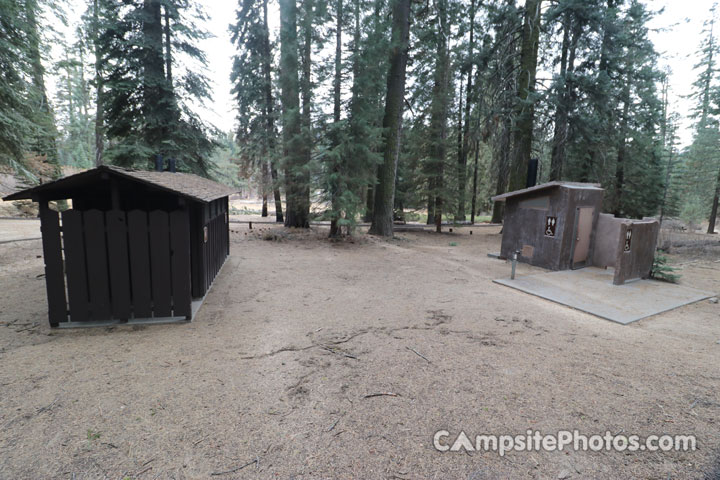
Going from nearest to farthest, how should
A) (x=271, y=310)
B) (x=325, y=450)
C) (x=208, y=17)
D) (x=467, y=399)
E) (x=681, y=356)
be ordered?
(x=325, y=450) → (x=467, y=399) → (x=681, y=356) → (x=271, y=310) → (x=208, y=17)

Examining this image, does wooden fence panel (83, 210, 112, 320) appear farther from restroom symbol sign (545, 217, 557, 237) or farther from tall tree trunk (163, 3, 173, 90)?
tall tree trunk (163, 3, 173, 90)

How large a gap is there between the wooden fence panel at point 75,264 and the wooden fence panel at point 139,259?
0.65 metres

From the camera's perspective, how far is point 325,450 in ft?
9.18

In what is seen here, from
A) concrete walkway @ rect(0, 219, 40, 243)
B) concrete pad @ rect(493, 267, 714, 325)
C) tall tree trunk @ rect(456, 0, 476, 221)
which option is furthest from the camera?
tall tree trunk @ rect(456, 0, 476, 221)

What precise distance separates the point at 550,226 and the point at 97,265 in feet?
37.9

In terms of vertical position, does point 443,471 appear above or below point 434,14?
below

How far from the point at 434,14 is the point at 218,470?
21.6 meters

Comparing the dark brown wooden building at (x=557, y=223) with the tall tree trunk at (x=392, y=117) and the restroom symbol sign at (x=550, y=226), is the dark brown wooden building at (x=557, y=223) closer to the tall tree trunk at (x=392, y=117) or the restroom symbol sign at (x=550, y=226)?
the restroom symbol sign at (x=550, y=226)

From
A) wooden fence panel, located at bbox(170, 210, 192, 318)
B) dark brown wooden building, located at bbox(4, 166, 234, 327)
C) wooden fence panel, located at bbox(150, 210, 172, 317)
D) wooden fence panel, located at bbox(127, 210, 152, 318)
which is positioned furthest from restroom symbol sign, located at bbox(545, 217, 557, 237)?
wooden fence panel, located at bbox(127, 210, 152, 318)

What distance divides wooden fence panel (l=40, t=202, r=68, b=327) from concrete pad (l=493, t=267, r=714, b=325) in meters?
9.01

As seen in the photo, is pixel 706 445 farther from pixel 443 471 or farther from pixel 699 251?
pixel 699 251

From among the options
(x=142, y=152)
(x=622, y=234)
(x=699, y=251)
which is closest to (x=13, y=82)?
(x=142, y=152)

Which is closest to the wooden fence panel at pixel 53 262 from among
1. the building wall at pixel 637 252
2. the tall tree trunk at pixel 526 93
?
the building wall at pixel 637 252

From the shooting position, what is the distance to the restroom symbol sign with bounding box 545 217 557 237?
1046 centimetres
